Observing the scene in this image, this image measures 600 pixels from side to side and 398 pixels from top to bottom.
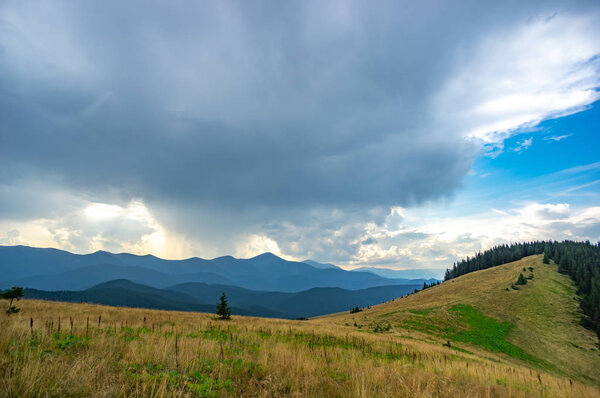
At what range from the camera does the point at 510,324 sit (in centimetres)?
4466

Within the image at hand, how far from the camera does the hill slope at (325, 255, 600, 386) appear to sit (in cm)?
3500

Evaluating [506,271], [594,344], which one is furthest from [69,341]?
[506,271]

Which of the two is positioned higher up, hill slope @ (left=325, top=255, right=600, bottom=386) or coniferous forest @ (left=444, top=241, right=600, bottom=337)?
coniferous forest @ (left=444, top=241, right=600, bottom=337)

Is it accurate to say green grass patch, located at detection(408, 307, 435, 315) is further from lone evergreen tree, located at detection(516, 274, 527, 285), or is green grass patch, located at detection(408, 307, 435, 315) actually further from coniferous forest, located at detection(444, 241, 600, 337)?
lone evergreen tree, located at detection(516, 274, 527, 285)

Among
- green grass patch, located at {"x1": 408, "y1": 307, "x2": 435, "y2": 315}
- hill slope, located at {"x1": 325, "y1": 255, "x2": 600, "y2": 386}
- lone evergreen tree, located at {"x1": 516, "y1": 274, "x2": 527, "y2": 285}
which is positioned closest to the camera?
hill slope, located at {"x1": 325, "y1": 255, "x2": 600, "y2": 386}

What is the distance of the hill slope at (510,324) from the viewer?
3500 cm

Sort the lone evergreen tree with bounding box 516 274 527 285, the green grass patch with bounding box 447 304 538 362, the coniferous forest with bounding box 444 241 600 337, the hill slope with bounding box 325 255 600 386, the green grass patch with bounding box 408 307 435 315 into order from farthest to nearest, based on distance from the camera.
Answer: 1. the lone evergreen tree with bounding box 516 274 527 285
2. the coniferous forest with bounding box 444 241 600 337
3. the green grass patch with bounding box 408 307 435 315
4. the green grass patch with bounding box 447 304 538 362
5. the hill slope with bounding box 325 255 600 386

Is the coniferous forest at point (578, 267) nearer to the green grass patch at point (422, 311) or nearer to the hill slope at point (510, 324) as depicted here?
the hill slope at point (510, 324)

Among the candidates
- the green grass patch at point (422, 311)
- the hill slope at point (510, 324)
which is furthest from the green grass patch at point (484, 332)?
the green grass patch at point (422, 311)

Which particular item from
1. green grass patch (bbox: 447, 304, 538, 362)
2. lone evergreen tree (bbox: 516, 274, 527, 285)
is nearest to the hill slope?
green grass patch (bbox: 447, 304, 538, 362)

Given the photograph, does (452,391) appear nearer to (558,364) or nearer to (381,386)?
(381,386)

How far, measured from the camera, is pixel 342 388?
497 centimetres

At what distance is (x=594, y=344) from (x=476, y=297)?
17.4 meters

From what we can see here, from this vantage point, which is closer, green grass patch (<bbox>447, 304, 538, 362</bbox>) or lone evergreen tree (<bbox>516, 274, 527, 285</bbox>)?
green grass patch (<bbox>447, 304, 538, 362</bbox>)
